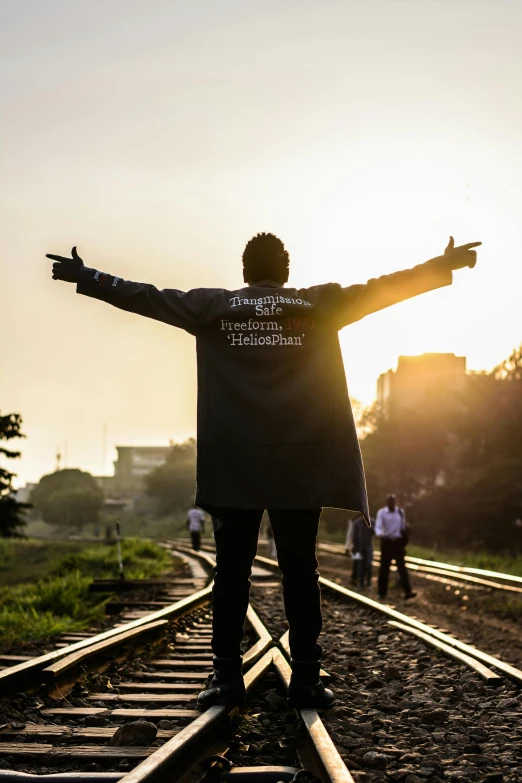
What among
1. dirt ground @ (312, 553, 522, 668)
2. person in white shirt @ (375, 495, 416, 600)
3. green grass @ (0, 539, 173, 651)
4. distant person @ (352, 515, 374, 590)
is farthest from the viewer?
distant person @ (352, 515, 374, 590)

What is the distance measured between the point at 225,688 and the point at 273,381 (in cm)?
137

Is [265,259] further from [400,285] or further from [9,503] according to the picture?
[9,503]

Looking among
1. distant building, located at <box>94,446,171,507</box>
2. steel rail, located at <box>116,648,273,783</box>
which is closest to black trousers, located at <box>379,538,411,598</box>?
steel rail, located at <box>116,648,273,783</box>

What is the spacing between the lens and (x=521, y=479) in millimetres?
35469

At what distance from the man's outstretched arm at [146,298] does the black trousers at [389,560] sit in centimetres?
1159

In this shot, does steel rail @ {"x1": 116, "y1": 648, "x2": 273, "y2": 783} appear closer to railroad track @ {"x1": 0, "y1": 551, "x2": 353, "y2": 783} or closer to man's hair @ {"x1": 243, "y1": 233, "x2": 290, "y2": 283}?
railroad track @ {"x1": 0, "y1": 551, "x2": 353, "y2": 783}

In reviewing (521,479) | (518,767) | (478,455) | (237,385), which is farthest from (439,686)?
(478,455)

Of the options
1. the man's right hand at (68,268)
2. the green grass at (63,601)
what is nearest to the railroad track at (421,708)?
the man's right hand at (68,268)

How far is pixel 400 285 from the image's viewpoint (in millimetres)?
4121

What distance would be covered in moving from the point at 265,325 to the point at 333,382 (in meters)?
0.40

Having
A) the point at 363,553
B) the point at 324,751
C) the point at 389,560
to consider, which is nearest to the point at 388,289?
the point at 324,751

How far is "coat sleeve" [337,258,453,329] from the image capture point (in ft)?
13.4

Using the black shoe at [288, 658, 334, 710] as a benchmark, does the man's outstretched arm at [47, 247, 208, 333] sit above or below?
above

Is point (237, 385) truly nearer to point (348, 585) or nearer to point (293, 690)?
point (293, 690)
